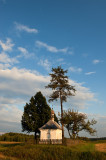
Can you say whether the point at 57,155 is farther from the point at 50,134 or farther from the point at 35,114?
the point at 35,114

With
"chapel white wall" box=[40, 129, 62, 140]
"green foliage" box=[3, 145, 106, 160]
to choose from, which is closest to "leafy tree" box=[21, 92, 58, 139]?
"chapel white wall" box=[40, 129, 62, 140]

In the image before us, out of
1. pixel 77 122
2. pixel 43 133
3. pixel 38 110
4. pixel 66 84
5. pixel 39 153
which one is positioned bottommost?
pixel 39 153

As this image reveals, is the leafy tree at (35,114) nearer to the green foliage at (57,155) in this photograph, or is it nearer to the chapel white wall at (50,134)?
the chapel white wall at (50,134)

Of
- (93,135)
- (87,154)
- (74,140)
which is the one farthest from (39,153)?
Answer: (93,135)

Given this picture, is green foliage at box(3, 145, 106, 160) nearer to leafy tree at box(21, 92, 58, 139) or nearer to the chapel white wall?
the chapel white wall

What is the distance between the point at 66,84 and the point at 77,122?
28.9ft

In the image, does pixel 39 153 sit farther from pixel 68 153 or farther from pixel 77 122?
pixel 77 122

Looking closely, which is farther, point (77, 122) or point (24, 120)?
point (24, 120)

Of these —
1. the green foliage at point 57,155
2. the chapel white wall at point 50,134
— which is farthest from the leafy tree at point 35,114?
the green foliage at point 57,155

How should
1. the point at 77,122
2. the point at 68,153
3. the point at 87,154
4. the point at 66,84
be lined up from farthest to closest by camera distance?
the point at 66,84
the point at 77,122
the point at 68,153
the point at 87,154

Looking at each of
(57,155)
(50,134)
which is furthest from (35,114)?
(57,155)

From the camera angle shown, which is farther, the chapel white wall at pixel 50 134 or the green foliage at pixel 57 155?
the chapel white wall at pixel 50 134

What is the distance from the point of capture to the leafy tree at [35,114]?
149 ft

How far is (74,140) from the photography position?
32438 mm
